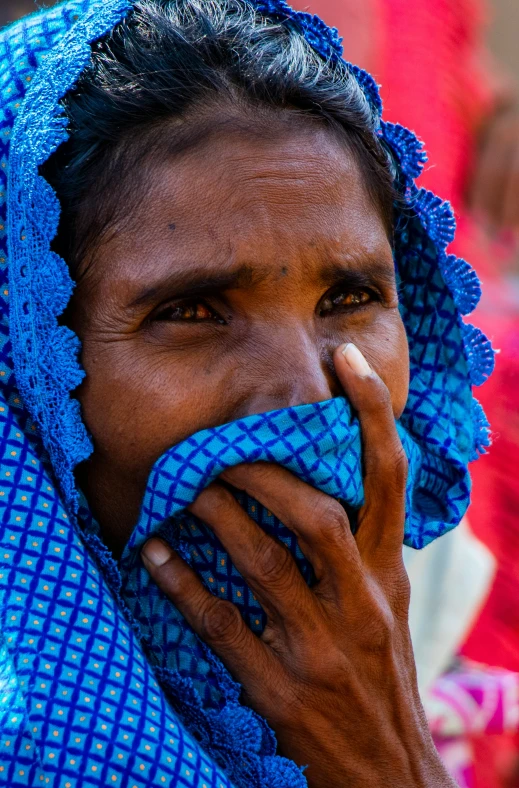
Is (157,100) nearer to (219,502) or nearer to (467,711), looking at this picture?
(219,502)

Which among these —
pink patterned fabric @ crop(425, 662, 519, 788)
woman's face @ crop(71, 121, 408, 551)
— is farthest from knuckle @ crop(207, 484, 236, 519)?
pink patterned fabric @ crop(425, 662, 519, 788)

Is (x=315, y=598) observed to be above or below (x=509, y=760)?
above

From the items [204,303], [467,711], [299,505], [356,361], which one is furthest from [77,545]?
[467,711]

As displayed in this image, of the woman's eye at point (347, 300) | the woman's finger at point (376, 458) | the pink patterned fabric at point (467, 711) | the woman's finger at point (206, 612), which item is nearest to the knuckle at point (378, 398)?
the woman's finger at point (376, 458)

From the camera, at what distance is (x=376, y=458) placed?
1.66m

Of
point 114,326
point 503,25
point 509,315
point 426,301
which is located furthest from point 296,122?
point 503,25

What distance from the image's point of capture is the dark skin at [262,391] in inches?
60.3

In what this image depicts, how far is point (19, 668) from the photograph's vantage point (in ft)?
4.43

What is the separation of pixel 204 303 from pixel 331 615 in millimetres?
623

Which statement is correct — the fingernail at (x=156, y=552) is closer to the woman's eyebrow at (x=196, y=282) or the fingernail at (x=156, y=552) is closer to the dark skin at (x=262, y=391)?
the dark skin at (x=262, y=391)

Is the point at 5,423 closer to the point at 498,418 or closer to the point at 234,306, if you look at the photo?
the point at 234,306

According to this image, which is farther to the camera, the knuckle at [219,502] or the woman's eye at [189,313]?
the woman's eye at [189,313]

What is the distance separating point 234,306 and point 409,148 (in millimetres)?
656

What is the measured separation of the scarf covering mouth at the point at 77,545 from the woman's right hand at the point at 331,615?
0.04m
